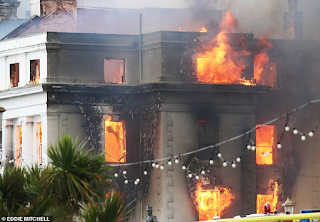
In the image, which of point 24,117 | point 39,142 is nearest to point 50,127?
point 39,142

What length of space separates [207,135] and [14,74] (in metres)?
11.2

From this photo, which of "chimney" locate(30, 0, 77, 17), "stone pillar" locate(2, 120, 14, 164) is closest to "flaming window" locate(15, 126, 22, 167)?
"stone pillar" locate(2, 120, 14, 164)

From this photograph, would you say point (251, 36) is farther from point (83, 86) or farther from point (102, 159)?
point (102, 159)

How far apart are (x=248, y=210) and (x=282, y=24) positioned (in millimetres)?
12013

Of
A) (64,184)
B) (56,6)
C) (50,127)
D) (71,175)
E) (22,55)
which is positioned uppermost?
(56,6)

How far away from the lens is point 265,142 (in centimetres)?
6047

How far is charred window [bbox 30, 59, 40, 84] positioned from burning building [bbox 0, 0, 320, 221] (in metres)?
0.05

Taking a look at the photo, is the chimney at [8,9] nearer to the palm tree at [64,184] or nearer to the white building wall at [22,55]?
the white building wall at [22,55]

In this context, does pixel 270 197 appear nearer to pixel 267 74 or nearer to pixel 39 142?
pixel 267 74

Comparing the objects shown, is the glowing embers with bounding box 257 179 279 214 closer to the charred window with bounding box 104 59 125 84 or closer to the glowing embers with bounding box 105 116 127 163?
the glowing embers with bounding box 105 116 127 163

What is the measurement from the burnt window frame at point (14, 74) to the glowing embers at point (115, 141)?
5.84 metres

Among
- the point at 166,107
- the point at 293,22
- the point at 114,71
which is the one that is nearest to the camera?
the point at 166,107

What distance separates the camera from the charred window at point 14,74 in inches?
2384

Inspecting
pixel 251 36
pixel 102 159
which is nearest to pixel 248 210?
pixel 251 36
